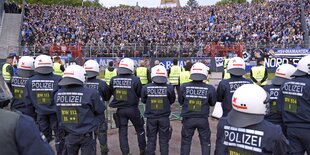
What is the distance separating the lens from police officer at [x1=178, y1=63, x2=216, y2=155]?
6.71 meters

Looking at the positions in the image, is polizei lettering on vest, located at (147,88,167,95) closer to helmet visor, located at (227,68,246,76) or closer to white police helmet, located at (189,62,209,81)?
white police helmet, located at (189,62,209,81)

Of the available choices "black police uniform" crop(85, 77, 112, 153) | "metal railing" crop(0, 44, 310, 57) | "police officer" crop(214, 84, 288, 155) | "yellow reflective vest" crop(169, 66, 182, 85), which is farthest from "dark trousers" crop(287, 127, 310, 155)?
"metal railing" crop(0, 44, 310, 57)

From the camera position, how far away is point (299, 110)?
17.7 feet

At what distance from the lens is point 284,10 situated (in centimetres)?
3362

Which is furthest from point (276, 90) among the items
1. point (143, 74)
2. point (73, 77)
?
point (143, 74)

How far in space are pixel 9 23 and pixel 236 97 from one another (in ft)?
104

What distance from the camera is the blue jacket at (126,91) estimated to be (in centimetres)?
749

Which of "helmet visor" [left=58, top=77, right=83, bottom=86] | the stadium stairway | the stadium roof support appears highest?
the stadium roof support

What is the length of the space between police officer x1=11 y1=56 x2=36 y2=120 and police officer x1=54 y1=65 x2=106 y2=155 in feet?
6.92

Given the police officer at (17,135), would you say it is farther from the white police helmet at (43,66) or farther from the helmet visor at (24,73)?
the helmet visor at (24,73)

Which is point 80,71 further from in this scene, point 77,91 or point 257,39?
point 257,39

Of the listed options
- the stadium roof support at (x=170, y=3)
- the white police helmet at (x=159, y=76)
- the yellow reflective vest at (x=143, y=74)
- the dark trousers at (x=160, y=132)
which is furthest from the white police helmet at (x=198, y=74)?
the stadium roof support at (x=170, y=3)

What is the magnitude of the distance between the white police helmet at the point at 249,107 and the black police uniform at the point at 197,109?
3041 millimetres

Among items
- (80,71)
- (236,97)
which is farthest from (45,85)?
(236,97)
